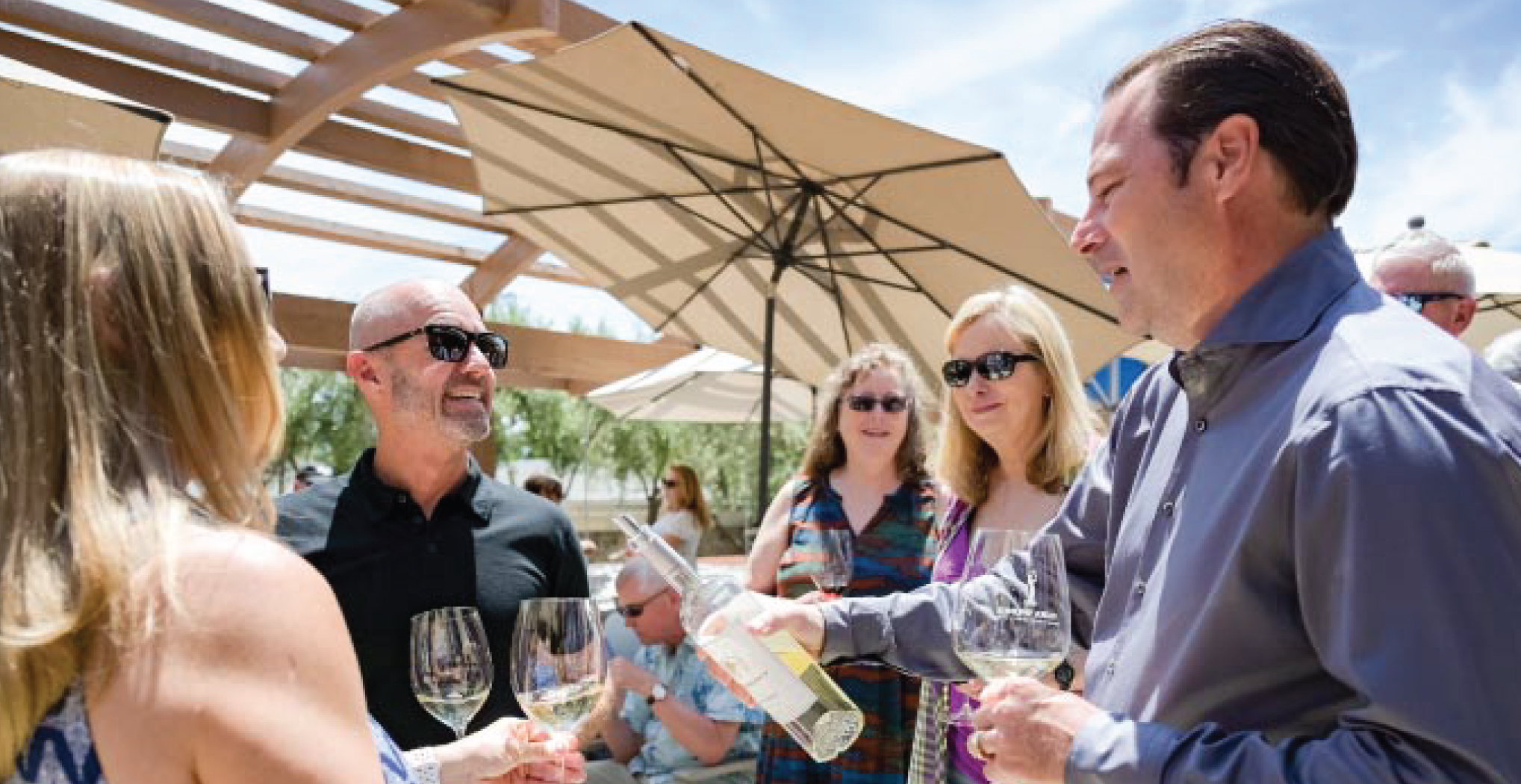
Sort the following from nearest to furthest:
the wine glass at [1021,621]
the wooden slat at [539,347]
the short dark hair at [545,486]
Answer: the wine glass at [1021,621] → the short dark hair at [545,486] → the wooden slat at [539,347]

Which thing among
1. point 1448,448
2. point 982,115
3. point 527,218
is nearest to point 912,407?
point 1448,448

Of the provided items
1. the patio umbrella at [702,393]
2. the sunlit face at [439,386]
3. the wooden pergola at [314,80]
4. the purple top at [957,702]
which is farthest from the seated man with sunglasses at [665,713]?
the patio umbrella at [702,393]

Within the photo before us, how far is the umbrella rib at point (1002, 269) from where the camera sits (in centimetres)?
530

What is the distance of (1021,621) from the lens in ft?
4.76

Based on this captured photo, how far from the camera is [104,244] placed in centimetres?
93

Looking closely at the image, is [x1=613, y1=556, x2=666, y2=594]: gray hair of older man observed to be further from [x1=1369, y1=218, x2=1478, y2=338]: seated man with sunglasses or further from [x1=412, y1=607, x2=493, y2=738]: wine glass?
[x1=1369, y1=218, x2=1478, y2=338]: seated man with sunglasses

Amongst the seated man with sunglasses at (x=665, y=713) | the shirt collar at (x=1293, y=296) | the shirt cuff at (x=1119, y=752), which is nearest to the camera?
the shirt cuff at (x=1119, y=752)

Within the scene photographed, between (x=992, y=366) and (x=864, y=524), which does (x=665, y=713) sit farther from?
(x=992, y=366)

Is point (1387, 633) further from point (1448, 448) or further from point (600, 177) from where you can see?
point (600, 177)

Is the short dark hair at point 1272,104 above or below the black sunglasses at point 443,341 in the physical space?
above

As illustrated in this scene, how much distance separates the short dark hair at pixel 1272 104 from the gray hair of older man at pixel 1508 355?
2.46 meters

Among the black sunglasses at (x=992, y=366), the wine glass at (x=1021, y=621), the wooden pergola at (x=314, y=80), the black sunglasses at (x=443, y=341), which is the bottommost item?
the wine glass at (x=1021, y=621)

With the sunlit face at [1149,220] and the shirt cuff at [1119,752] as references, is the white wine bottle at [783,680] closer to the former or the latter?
the shirt cuff at [1119,752]

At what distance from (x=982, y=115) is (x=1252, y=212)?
8248 millimetres
